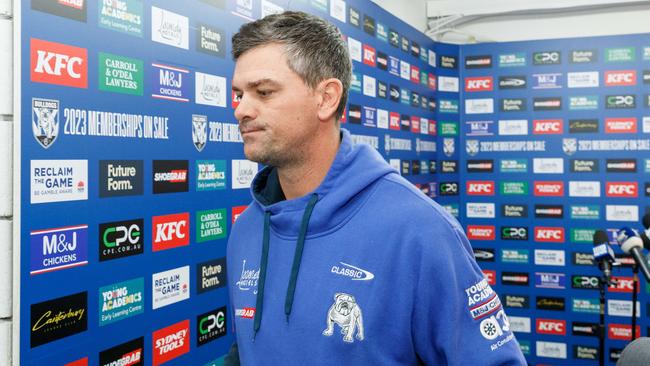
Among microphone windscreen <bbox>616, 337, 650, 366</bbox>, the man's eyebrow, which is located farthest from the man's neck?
microphone windscreen <bbox>616, 337, 650, 366</bbox>

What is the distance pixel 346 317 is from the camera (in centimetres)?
103

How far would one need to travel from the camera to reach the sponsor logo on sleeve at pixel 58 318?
167 cm

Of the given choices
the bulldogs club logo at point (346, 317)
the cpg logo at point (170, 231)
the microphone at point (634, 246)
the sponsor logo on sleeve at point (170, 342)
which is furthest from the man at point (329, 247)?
the microphone at point (634, 246)

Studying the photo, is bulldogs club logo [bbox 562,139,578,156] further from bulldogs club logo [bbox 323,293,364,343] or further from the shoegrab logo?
bulldogs club logo [bbox 323,293,364,343]

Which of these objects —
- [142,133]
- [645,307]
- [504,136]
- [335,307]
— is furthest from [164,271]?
[645,307]

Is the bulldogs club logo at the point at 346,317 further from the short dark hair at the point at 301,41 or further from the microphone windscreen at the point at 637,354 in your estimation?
the microphone windscreen at the point at 637,354

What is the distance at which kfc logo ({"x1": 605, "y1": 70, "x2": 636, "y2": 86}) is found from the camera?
188 inches

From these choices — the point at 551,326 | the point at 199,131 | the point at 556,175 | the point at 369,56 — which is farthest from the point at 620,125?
the point at 199,131

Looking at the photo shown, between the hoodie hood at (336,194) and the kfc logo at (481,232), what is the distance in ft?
13.5

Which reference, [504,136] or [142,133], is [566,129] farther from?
[142,133]

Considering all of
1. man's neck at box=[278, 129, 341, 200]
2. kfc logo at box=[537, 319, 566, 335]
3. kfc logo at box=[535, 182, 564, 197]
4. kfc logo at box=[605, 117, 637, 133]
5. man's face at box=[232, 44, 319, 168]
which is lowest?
kfc logo at box=[537, 319, 566, 335]

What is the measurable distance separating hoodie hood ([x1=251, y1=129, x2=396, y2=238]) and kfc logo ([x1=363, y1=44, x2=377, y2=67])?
266cm

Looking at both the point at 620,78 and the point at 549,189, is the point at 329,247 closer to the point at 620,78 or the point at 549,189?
the point at 549,189

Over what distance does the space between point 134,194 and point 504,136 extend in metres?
3.83
